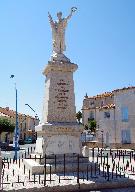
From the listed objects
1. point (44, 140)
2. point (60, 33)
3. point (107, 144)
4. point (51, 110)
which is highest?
point (60, 33)

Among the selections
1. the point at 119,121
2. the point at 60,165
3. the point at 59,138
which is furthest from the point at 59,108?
the point at 119,121

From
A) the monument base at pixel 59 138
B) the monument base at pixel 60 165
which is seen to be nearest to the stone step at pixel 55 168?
the monument base at pixel 60 165

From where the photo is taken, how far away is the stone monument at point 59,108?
39.0ft

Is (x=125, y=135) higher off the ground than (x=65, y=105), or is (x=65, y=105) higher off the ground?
(x=65, y=105)

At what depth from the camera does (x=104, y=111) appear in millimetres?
35094

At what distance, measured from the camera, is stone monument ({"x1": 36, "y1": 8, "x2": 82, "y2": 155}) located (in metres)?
11.9

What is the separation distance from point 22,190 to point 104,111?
27681 millimetres

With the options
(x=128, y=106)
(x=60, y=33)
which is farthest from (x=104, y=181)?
(x=128, y=106)

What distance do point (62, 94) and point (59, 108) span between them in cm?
68

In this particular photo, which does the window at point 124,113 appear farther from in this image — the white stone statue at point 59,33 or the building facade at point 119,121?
the white stone statue at point 59,33

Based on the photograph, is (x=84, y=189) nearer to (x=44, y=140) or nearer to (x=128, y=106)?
(x=44, y=140)

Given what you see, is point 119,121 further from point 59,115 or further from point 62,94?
point 59,115

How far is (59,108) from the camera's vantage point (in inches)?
492

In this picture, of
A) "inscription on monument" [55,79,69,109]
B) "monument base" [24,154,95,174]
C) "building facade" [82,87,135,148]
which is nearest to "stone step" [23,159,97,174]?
"monument base" [24,154,95,174]
